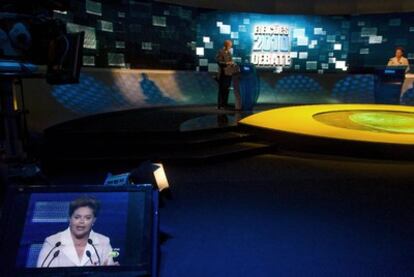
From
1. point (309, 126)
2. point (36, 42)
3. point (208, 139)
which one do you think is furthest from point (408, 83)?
point (36, 42)

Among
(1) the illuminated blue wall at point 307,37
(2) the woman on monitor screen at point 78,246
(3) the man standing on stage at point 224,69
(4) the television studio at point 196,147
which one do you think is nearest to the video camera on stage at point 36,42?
(4) the television studio at point 196,147

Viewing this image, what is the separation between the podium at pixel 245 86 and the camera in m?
7.20

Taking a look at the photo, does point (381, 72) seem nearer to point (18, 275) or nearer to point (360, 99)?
point (360, 99)

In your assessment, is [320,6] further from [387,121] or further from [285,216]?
[285,216]

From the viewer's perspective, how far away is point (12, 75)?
220 centimetres

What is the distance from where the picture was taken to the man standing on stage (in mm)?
7242

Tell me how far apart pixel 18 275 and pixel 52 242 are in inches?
6.5

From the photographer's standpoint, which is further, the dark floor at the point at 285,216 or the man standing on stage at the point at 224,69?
the man standing on stage at the point at 224,69

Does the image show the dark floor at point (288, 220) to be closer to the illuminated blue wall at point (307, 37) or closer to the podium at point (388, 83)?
the podium at point (388, 83)

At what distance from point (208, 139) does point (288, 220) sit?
2.20 meters

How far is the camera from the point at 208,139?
4.85 m

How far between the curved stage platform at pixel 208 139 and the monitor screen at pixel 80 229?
2.48 metres

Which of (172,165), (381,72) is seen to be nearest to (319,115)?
(381,72)

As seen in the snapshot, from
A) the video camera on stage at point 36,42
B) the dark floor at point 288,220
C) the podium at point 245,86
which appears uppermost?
the video camera on stage at point 36,42
